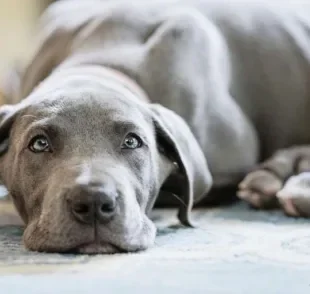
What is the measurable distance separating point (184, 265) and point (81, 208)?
22 cm

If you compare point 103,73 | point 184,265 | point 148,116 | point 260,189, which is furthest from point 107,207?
point 260,189

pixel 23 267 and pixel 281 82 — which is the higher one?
pixel 281 82

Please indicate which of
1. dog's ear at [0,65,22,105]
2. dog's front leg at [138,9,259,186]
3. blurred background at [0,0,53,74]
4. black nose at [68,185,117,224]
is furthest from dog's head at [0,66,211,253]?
blurred background at [0,0,53,74]

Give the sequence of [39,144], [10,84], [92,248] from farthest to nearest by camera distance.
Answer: [10,84] < [39,144] < [92,248]

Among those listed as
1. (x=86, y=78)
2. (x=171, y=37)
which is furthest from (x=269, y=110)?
(x=86, y=78)

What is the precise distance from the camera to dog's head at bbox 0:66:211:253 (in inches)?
62.2

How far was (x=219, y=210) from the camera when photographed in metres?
2.28

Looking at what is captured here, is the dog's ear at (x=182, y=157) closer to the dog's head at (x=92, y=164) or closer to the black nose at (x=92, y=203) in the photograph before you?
the dog's head at (x=92, y=164)

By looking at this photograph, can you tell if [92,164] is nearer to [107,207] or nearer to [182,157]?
[107,207]

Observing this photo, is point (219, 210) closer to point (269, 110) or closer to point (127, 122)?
point (269, 110)

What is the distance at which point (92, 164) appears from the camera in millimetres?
1645

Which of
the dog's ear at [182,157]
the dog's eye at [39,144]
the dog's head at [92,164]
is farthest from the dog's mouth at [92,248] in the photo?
the dog's ear at [182,157]

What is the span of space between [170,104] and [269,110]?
0.39m

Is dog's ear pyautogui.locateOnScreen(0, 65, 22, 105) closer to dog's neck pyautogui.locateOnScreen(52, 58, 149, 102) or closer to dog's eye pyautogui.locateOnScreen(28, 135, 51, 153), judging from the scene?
Result: dog's neck pyautogui.locateOnScreen(52, 58, 149, 102)
